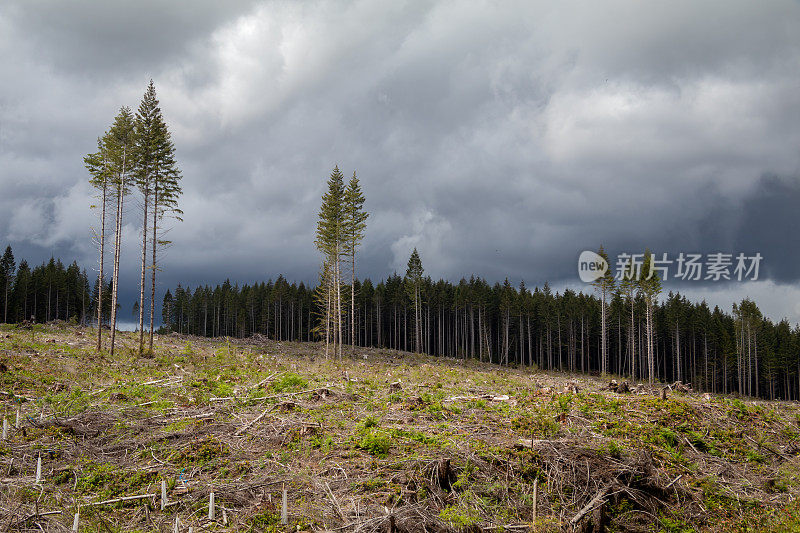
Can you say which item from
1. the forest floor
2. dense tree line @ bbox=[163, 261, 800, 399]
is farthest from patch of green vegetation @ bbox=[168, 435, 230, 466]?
dense tree line @ bbox=[163, 261, 800, 399]

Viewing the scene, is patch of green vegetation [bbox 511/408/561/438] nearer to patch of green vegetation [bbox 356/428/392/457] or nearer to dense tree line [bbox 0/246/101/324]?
patch of green vegetation [bbox 356/428/392/457]

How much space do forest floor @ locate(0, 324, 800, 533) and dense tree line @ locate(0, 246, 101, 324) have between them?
2802 inches

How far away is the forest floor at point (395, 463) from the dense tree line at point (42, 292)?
7117 cm

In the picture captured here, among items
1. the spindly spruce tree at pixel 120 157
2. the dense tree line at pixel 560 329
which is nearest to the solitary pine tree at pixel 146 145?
the spindly spruce tree at pixel 120 157

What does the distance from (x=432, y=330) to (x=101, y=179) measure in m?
62.6

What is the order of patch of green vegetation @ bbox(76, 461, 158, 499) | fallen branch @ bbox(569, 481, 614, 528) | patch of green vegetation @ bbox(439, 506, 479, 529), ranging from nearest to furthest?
patch of green vegetation @ bbox(439, 506, 479, 529) < fallen branch @ bbox(569, 481, 614, 528) < patch of green vegetation @ bbox(76, 461, 158, 499)

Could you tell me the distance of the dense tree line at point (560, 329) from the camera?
219 ft

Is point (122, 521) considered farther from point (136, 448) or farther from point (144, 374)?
point (144, 374)

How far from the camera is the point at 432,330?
8369 cm

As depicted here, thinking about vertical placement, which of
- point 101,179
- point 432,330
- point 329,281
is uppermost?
point 101,179

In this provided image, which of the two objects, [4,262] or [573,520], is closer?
[573,520]

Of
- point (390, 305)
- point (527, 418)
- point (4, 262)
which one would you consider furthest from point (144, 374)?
point (4, 262)

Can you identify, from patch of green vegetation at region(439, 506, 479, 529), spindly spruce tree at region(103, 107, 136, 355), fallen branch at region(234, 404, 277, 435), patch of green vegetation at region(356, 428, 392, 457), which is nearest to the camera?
patch of green vegetation at region(439, 506, 479, 529)

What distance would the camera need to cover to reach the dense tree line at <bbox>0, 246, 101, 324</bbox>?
233 ft
